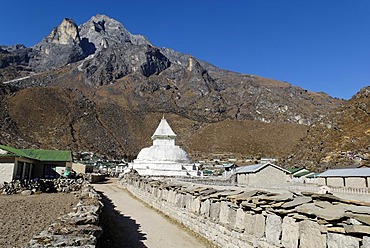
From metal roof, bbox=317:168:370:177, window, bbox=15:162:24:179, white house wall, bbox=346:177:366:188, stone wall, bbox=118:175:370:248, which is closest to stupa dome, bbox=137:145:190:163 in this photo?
window, bbox=15:162:24:179

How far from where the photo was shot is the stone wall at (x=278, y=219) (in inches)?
173

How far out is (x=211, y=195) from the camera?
29.0 ft

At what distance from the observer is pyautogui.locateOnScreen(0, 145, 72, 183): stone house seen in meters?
25.6

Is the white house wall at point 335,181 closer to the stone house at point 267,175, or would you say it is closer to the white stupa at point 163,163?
the stone house at point 267,175

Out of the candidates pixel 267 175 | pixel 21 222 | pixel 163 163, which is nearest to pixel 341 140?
pixel 267 175

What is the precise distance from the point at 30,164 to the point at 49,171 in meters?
2.73

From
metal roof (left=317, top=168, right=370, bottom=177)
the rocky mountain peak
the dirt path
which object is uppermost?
the rocky mountain peak

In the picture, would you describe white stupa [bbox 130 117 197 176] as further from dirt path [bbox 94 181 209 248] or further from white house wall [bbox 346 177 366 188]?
dirt path [bbox 94 181 209 248]

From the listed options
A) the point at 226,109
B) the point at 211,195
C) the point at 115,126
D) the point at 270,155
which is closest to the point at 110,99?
the point at 115,126

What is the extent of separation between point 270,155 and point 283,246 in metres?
96.0

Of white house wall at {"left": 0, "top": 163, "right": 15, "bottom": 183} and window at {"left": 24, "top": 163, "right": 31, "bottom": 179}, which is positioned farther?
window at {"left": 24, "top": 163, "right": 31, "bottom": 179}

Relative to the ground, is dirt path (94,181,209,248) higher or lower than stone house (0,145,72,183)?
lower

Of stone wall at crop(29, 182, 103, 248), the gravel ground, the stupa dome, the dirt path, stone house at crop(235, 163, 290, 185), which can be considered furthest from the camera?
the stupa dome

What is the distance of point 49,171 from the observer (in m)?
34.1
